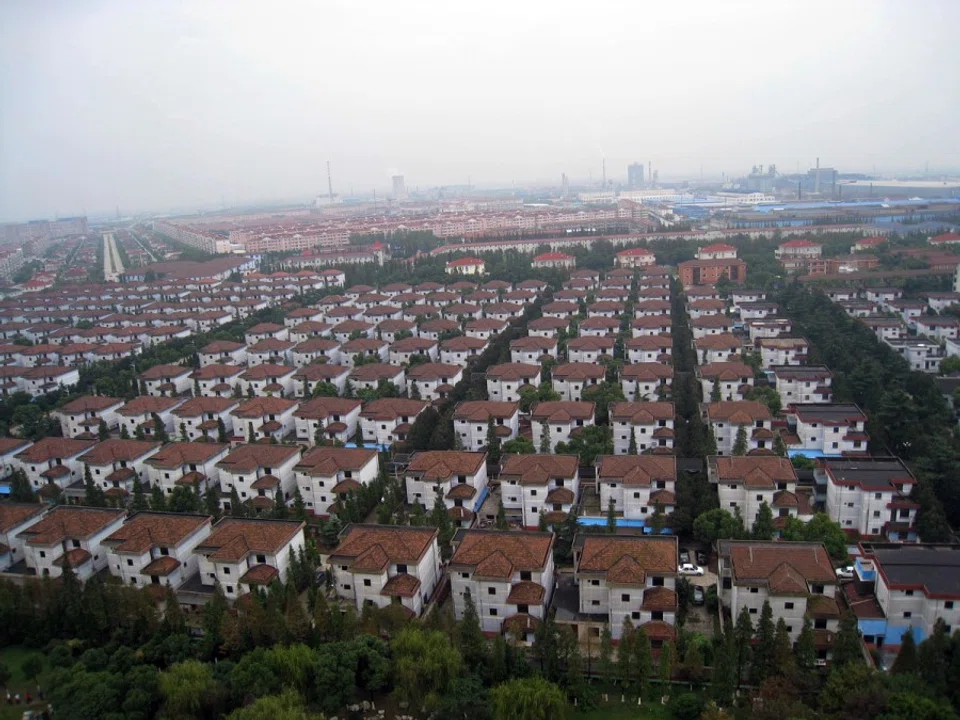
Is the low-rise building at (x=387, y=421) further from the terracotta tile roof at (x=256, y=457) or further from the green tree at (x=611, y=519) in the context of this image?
the green tree at (x=611, y=519)

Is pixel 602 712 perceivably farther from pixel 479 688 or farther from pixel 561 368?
pixel 561 368

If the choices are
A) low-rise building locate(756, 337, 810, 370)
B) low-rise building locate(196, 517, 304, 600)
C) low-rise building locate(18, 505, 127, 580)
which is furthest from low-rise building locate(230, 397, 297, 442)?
low-rise building locate(756, 337, 810, 370)

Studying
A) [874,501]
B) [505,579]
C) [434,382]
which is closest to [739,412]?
[874,501]

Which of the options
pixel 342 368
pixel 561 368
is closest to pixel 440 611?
pixel 561 368

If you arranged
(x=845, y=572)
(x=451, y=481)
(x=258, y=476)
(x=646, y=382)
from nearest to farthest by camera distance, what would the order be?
(x=845, y=572) → (x=451, y=481) → (x=258, y=476) → (x=646, y=382)

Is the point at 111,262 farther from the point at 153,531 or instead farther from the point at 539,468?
the point at 539,468

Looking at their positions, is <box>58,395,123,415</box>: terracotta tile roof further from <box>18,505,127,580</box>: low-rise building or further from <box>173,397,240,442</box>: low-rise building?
<box>18,505,127,580</box>: low-rise building
